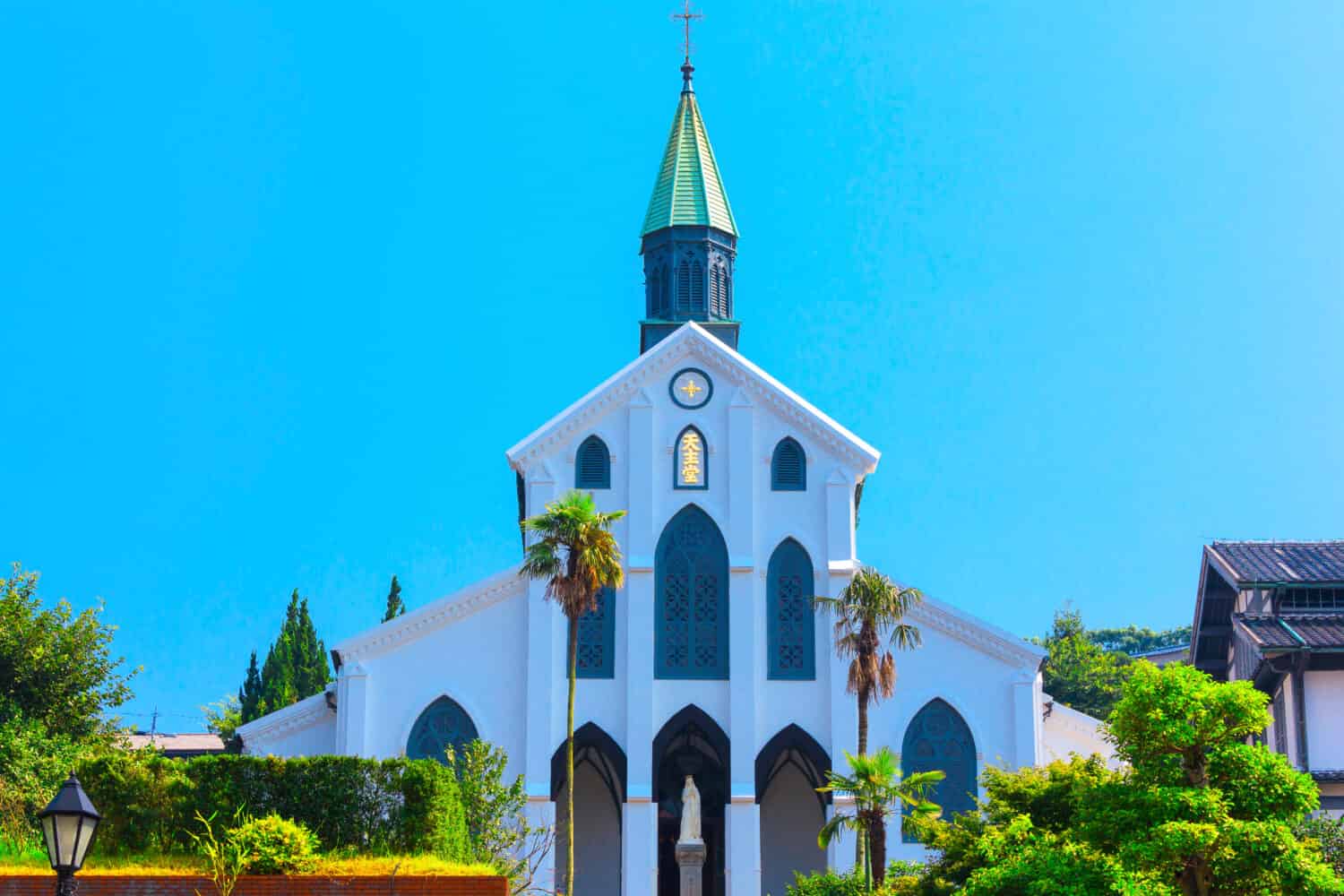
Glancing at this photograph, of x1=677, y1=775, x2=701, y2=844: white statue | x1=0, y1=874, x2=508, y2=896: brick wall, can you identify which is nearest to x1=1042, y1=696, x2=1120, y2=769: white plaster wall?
x1=677, y1=775, x2=701, y2=844: white statue

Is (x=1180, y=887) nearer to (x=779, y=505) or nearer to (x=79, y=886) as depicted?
(x=79, y=886)

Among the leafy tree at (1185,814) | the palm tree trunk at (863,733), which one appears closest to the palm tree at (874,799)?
the palm tree trunk at (863,733)

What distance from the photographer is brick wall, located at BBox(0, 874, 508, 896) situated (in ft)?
78.3

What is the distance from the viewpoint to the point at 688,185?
5631 centimetres

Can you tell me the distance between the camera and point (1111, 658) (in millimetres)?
77812

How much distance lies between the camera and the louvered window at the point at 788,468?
4934 centimetres

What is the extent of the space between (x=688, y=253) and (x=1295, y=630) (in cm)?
2514

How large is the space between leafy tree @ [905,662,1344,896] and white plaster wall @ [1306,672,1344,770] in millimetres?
9996

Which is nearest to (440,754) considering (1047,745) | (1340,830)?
(1047,745)

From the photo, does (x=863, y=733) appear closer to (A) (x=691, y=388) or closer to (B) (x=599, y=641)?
(B) (x=599, y=641)

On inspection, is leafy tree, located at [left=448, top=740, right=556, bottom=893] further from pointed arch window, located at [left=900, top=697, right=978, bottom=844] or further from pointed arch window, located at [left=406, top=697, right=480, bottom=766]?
pointed arch window, located at [left=900, top=697, right=978, bottom=844]

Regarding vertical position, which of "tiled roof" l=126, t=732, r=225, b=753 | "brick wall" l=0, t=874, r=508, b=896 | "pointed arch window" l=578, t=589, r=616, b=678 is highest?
"tiled roof" l=126, t=732, r=225, b=753

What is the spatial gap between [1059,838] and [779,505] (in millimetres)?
22224

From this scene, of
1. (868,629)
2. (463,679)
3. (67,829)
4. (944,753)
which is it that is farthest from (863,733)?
(67,829)
